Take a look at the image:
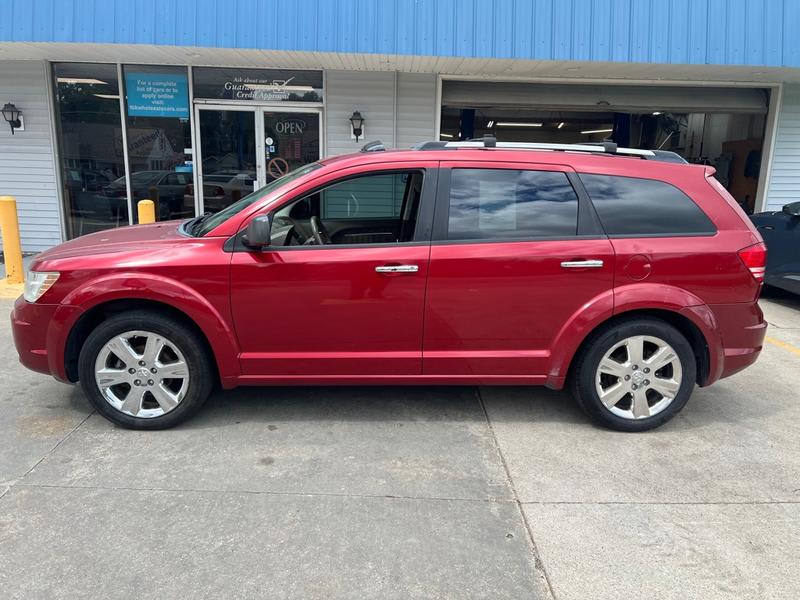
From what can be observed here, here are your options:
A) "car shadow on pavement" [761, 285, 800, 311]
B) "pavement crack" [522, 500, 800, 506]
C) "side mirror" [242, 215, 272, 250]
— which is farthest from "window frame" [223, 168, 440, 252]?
"car shadow on pavement" [761, 285, 800, 311]

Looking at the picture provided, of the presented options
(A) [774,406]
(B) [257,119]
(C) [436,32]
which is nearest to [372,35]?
(C) [436,32]

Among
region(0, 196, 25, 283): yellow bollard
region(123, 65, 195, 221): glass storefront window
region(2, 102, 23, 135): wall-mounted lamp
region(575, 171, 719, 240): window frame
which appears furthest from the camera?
region(123, 65, 195, 221): glass storefront window

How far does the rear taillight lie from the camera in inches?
150

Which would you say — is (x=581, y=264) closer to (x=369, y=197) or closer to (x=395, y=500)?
(x=395, y=500)

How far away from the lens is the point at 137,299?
3.74m

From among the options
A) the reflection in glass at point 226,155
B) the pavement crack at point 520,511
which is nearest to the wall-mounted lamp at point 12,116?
the reflection in glass at point 226,155

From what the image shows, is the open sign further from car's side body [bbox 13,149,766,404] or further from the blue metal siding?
car's side body [bbox 13,149,766,404]

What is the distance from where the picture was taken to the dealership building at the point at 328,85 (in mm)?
7902

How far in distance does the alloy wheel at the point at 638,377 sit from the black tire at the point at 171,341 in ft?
8.37

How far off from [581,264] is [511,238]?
463mm

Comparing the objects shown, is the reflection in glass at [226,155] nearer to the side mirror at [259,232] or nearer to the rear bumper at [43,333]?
the rear bumper at [43,333]

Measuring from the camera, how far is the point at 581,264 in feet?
12.3

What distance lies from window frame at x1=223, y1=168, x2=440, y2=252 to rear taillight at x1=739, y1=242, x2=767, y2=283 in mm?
1998

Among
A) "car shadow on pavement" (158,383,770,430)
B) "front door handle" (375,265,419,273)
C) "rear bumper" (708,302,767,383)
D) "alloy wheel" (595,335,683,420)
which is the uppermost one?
"front door handle" (375,265,419,273)
